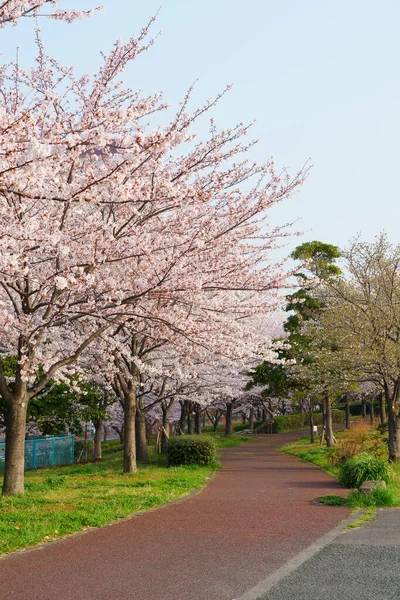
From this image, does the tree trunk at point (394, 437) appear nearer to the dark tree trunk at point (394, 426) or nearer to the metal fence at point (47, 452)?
the dark tree trunk at point (394, 426)

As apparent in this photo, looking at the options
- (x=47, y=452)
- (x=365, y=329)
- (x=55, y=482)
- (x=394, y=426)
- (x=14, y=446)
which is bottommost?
(x=47, y=452)

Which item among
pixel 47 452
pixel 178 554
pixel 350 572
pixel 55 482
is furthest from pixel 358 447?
pixel 47 452

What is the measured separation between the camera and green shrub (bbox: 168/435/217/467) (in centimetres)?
1956

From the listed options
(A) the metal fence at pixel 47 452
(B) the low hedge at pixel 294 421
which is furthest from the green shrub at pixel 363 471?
(B) the low hedge at pixel 294 421

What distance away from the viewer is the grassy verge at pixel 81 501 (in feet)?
27.5

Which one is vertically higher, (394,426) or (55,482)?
(394,426)

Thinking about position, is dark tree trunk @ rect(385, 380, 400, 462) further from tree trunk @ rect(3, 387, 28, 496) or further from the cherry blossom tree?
the cherry blossom tree

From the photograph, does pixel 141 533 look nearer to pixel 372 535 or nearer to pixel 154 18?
pixel 372 535

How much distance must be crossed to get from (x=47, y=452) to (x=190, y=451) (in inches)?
394

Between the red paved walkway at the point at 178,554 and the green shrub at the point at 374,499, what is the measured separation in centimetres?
48

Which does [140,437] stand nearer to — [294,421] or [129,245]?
[129,245]

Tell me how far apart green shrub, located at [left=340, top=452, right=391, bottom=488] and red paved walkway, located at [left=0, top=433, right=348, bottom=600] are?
1633mm

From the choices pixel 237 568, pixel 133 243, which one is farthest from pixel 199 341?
pixel 237 568

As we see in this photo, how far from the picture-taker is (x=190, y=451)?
1962 cm
